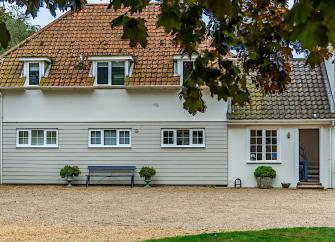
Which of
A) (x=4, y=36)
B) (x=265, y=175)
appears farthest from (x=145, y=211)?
(x=4, y=36)

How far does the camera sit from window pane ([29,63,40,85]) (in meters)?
24.9

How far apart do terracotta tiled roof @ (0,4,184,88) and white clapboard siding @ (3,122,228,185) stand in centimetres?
204

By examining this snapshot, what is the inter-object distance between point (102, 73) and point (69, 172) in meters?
4.73

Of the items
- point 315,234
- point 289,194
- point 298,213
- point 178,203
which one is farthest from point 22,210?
point 289,194

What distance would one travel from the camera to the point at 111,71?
80.5ft

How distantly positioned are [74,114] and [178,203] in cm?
914

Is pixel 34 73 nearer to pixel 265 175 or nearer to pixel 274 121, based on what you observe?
pixel 274 121

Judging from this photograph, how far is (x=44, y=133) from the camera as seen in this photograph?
25.0 m

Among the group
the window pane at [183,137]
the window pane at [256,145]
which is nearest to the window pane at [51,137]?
the window pane at [183,137]

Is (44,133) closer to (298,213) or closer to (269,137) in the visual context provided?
(269,137)

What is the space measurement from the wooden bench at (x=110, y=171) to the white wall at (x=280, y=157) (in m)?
4.39

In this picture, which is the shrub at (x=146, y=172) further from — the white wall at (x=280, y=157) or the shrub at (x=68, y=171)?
the white wall at (x=280, y=157)

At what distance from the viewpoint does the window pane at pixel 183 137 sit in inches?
963

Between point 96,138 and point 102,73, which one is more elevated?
point 102,73
